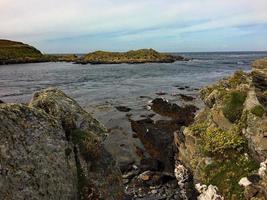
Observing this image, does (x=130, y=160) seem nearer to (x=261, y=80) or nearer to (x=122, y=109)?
(x=261, y=80)

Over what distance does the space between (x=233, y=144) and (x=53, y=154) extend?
31.9ft

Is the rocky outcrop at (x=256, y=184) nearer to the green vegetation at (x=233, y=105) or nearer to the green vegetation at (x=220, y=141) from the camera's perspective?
the green vegetation at (x=220, y=141)

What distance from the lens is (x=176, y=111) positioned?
135 feet

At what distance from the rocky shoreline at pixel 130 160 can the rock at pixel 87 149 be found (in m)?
0.04

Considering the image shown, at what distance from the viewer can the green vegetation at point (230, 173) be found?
1798cm

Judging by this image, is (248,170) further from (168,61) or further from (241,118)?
(168,61)

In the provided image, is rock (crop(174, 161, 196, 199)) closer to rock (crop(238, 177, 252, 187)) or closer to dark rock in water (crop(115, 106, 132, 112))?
rock (crop(238, 177, 252, 187))

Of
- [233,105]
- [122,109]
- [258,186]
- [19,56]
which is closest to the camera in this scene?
[258,186]

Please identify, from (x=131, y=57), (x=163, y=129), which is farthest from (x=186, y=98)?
(x=131, y=57)

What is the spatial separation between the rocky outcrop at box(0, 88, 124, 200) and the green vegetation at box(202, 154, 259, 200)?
15.6ft

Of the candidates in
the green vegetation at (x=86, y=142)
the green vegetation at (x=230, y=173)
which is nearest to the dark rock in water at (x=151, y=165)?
the green vegetation at (x=230, y=173)

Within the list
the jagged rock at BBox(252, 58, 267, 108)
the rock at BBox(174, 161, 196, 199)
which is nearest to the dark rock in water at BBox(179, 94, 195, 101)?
the rock at BBox(174, 161, 196, 199)

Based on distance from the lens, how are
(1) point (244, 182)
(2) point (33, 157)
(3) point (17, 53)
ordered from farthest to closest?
(3) point (17, 53), (1) point (244, 182), (2) point (33, 157)

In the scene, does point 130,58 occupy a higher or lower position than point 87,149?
lower
